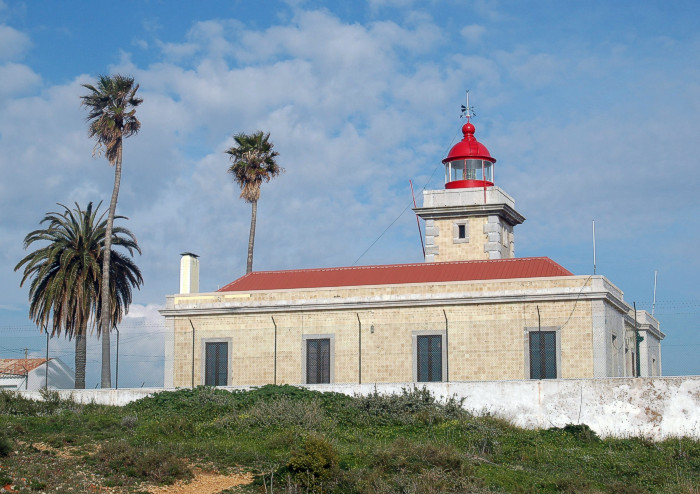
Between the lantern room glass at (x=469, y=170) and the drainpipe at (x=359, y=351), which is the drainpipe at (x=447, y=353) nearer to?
the drainpipe at (x=359, y=351)

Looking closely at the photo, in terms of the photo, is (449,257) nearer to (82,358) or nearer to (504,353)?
(504,353)

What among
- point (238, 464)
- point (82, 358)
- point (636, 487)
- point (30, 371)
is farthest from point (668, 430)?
point (30, 371)

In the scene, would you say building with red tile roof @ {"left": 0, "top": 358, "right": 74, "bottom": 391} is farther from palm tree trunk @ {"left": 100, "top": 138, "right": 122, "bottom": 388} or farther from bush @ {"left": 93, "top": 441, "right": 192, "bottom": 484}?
bush @ {"left": 93, "top": 441, "right": 192, "bottom": 484}

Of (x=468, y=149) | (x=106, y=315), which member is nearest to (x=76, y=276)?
(x=106, y=315)

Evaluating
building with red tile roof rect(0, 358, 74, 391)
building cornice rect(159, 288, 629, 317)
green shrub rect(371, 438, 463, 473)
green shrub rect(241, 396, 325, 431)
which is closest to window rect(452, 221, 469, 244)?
building cornice rect(159, 288, 629, 317)

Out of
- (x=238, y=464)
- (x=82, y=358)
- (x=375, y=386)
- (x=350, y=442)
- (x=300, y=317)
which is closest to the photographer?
(x=238, y=464)

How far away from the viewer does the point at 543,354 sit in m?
29.6

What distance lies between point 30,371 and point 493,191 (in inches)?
989

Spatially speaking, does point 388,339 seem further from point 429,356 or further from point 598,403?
point 598,403

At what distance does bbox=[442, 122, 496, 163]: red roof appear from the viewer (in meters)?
39.0

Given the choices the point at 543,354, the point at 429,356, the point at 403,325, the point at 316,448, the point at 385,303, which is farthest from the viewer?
the point at 385,303

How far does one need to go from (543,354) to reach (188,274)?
13.4 meters

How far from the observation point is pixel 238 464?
62.5 feet

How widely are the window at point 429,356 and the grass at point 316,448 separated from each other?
4.67 metres
